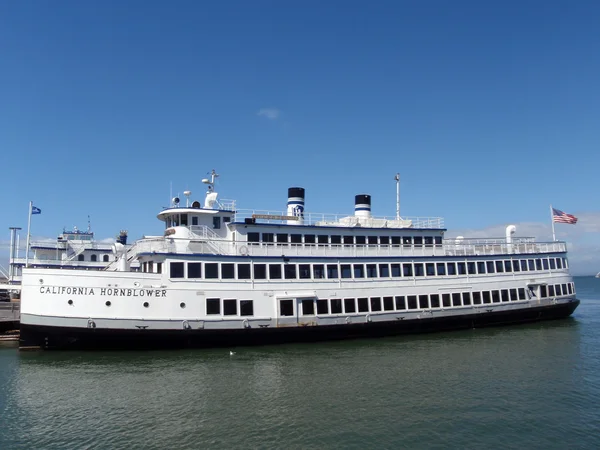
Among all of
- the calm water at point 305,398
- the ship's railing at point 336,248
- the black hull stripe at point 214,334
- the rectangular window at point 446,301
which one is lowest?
the calm water at point 305,398

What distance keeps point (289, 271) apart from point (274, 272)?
1.00 m

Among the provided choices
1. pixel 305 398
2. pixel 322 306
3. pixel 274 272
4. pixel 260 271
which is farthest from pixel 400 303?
pixel 305 398

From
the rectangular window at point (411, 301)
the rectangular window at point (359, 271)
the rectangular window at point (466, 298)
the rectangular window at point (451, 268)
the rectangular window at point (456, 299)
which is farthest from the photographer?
the rectangular window at point (451, 268)

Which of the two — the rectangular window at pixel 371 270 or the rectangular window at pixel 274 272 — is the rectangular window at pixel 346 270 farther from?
the rectangular window at pixel 274 272

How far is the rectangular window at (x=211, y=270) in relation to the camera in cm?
2562

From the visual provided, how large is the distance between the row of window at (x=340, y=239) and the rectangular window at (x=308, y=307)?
3.95m

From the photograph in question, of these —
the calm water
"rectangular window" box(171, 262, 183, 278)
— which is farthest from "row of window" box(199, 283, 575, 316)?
the calm water

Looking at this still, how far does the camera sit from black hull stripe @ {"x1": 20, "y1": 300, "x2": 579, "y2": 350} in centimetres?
2325

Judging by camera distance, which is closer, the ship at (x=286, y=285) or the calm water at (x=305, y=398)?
the calm water at (x=305, y=398)

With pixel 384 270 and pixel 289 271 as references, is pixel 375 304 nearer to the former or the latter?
pixel 384 270

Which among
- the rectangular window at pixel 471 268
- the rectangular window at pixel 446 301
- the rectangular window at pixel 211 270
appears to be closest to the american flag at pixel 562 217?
the rectangular window at pixel 471 268

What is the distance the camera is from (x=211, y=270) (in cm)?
2575

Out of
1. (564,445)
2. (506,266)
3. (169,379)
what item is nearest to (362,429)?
(564,445)

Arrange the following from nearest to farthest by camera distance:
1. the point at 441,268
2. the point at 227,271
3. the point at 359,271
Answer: the point at 227,271 < the point at 359,271 < the point at 441,268
